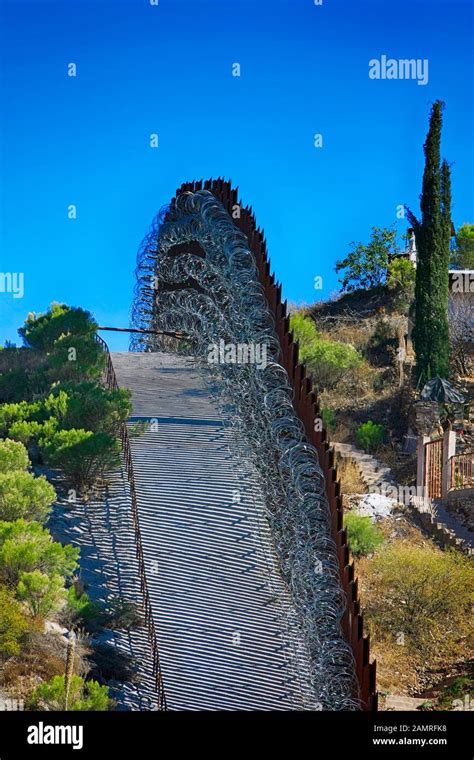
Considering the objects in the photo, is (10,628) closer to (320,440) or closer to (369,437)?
(320,440)

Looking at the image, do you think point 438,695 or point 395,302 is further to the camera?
point 395,302

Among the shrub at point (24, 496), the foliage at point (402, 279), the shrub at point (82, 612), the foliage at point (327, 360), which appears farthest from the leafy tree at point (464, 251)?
the shrub at point (82, 612)

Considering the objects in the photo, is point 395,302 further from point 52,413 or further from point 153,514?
point 153,514

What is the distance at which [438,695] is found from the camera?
13.0 metres

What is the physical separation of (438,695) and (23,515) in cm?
518

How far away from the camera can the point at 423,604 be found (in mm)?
14641

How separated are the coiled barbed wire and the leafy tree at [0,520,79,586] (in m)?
2.35

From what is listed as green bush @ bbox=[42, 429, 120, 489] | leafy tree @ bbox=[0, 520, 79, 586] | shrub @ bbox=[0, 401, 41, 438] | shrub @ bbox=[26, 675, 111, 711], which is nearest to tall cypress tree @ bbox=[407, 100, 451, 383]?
shrub @ bbox=[0, 401, 41, 438]

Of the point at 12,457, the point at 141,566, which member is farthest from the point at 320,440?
the point at 12,457

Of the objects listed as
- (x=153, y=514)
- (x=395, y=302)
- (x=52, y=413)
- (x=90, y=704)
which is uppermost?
(x=395, y=302)

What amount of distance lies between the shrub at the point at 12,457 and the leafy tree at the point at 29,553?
1404mm

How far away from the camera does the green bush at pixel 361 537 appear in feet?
53.7

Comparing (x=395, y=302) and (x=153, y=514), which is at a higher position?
(x=395, y=302)

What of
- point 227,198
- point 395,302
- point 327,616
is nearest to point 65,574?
point 327,616
